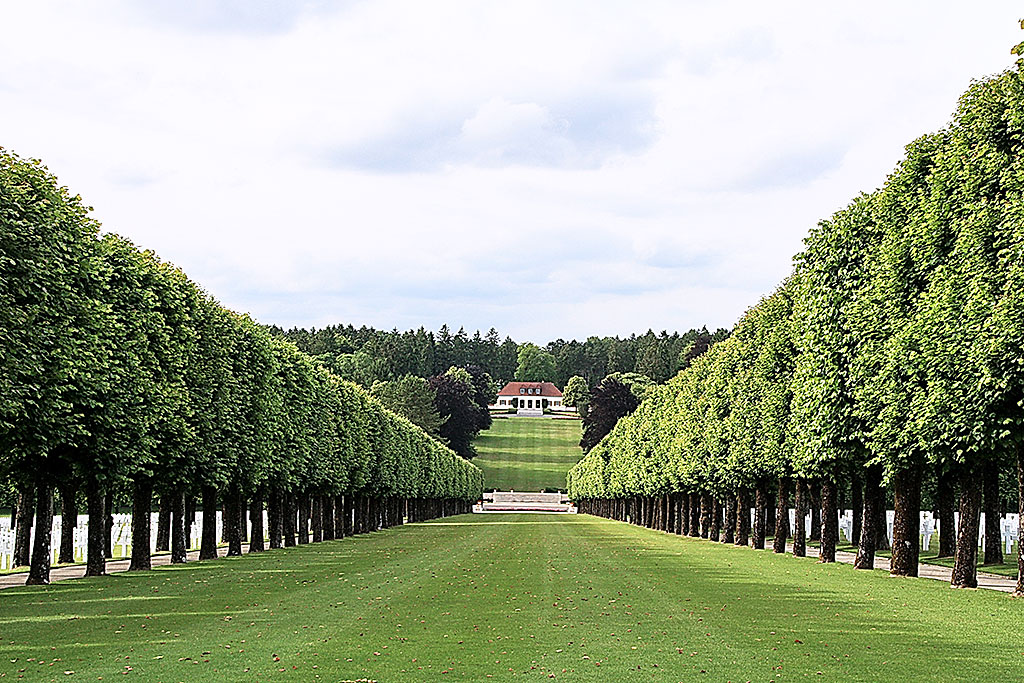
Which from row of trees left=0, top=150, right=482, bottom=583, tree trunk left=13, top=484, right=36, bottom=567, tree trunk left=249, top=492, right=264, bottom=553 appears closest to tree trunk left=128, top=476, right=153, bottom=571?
row of trees left=0, top=150, right=482, bottom=583

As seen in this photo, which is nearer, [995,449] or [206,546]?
[995,449]

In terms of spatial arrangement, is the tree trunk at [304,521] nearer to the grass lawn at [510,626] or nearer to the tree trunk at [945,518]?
the grass lawn at [510,626]

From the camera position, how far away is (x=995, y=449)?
27344 mm

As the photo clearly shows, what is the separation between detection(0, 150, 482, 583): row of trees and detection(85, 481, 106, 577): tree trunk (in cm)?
6

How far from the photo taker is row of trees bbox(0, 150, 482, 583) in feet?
84.1

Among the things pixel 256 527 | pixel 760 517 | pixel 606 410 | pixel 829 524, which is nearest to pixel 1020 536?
pixel 829 524

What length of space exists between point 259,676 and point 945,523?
118 ft

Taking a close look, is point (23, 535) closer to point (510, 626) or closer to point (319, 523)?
point (319, 523)

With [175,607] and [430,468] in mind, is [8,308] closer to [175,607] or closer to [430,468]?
[175,607]

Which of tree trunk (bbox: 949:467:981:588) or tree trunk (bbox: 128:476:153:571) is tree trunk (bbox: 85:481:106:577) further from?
tree trunk (bbox: 949:467:981:588)

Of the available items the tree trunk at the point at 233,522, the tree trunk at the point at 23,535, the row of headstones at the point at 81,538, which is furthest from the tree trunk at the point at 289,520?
the tree trunk at the point at 23,535

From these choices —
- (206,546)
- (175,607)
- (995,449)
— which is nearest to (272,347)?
(206,546)

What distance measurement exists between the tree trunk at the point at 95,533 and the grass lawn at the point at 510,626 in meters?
0.65

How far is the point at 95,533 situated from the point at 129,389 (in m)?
4.99
